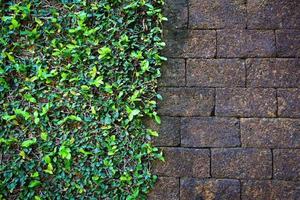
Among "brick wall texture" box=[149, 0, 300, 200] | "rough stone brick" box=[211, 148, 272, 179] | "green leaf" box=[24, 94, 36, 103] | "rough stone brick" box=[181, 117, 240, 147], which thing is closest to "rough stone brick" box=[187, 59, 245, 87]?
"brick wall texture" box=[149, 0, 300, 200]

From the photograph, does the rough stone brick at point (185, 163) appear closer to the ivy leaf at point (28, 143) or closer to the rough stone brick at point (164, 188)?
the rough stone brick at point (164, 188)

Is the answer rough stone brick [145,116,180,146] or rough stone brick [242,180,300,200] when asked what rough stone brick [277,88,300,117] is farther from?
rough stone brick [145,116,180,146]

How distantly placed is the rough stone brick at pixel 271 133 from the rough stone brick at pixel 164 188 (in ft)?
1.91

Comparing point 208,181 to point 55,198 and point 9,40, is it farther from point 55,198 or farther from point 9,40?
point 9,40

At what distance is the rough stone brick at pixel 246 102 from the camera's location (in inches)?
94.0

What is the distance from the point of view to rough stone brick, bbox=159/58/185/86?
2438 millimetres

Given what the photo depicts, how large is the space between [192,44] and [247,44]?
1.32ft

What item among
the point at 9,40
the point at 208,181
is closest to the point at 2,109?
the point at 9,40

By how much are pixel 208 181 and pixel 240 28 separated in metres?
1.15

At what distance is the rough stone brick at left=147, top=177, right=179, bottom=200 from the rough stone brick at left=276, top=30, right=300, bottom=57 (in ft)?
3.98

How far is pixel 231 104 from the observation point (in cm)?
241

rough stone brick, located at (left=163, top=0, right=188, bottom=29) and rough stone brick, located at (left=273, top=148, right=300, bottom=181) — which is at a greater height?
rough stone brick, located at (left=163, top=0, right=188, bottom=29)

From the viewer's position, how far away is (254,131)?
93.8 inches

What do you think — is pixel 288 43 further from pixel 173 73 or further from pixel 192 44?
pixel 173 73
